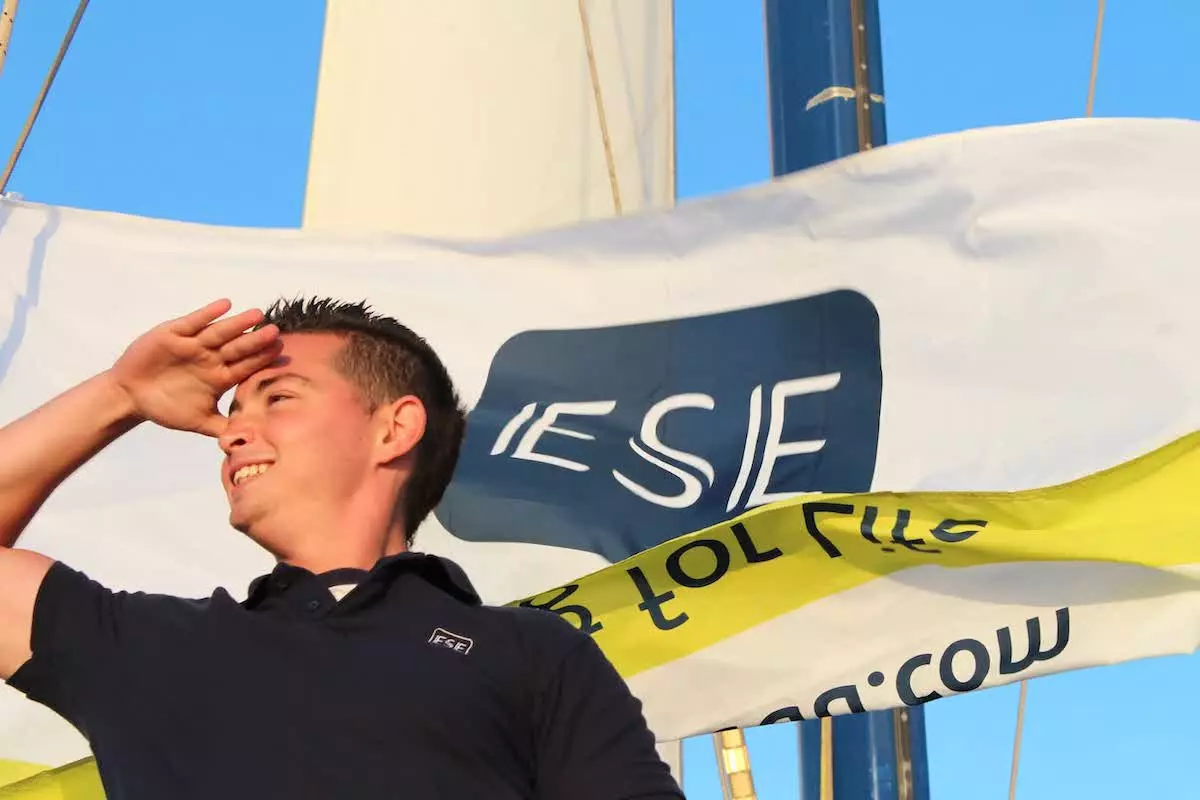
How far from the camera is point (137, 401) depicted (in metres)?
1.71

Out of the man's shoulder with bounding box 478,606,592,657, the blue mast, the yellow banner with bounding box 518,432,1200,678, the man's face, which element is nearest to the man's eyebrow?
the man's face

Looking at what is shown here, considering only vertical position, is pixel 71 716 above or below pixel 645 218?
below

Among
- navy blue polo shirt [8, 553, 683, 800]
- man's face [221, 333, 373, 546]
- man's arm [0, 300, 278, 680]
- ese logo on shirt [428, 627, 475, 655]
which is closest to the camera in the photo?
navy blue polo shirt [8, 553, 683, 800]

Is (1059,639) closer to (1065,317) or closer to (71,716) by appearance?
(1065,317)

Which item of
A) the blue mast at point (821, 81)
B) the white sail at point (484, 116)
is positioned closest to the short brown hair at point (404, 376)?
the blue mast at point (821, 81)

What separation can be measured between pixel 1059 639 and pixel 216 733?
50.7 inches

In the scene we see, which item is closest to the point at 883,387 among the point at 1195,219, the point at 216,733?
the point at 1195,219

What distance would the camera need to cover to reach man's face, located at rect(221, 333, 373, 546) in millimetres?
1536

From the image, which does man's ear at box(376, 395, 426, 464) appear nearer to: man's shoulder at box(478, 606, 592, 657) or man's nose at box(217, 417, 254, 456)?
man's nose at box(217, 417, 254, 456)

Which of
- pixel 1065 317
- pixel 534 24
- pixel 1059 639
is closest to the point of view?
pixel 1059 639

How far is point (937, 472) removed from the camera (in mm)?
2545

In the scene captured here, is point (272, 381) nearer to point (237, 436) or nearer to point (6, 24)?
point (237, 436)

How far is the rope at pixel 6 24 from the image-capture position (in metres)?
2.66

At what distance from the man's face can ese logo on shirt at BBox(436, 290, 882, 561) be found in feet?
3.45
